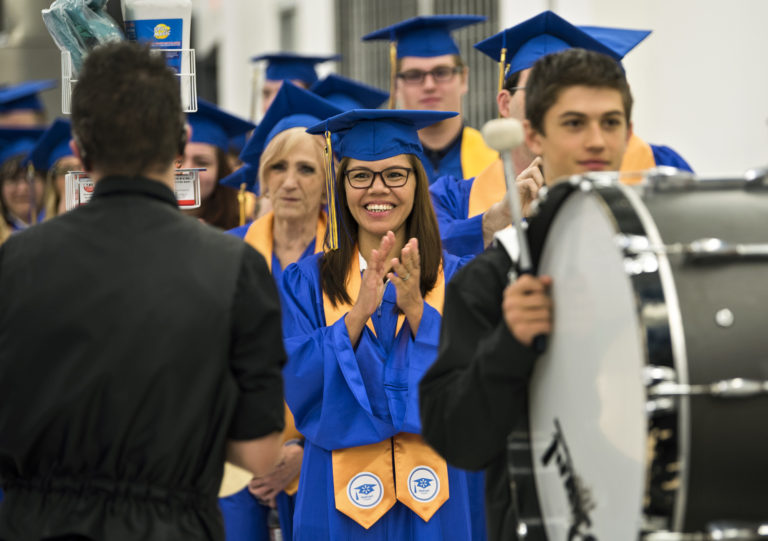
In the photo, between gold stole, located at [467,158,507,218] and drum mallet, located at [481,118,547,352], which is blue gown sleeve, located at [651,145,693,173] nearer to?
gold stole, located at [467,158,507,218]

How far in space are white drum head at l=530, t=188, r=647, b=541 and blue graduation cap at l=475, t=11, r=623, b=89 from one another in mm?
2430

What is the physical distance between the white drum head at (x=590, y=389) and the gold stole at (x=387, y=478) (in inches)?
50.5

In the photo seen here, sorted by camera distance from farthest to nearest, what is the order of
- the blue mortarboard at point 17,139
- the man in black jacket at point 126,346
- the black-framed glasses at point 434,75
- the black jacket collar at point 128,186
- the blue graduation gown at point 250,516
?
the blue mortarboard at point 17,139
the black-framed glasses at point 434,75
the blue graduation gown at point 250,516
the black jacket collar at point 128,186
the man in black jacket at point 126,346

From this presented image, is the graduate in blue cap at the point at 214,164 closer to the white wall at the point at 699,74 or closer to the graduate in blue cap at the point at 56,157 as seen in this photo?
the graduate in blue cap at the point at 56,157

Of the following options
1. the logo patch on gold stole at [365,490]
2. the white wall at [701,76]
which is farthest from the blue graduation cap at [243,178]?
the white wall at [701,76]

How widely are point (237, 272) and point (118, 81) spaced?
0.48 metres

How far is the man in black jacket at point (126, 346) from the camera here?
2.20 metres

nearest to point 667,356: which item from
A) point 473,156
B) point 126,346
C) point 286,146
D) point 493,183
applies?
point 126,346

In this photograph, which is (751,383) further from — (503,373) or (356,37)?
(356,37)

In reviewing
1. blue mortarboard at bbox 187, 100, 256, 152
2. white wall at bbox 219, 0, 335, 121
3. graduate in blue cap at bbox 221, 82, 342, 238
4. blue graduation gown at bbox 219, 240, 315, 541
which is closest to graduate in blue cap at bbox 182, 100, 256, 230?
blue mortarboard at bbox 187, 100, 256, 152

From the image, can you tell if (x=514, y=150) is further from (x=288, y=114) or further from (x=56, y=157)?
(x=56, y=157)

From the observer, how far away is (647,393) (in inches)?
75.0

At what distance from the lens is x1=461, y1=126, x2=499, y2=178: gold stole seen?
5.68 meters

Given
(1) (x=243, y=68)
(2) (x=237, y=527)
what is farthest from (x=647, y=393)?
(1) (x=243, y=68)
